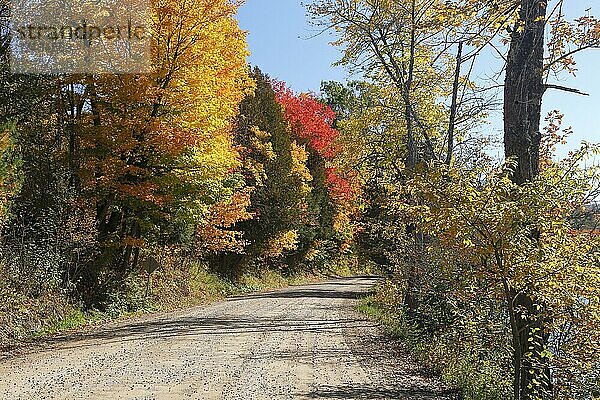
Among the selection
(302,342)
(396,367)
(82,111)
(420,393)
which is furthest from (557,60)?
(82,111)

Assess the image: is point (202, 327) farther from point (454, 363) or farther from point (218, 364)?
point (454, 363)

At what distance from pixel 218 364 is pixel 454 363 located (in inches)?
158

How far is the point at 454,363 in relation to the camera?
33.1ft

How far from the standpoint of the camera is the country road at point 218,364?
8422 millimetres

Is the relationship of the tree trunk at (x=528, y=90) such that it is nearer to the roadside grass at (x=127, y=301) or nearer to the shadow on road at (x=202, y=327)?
the shadow on road at (x=202, y=327)

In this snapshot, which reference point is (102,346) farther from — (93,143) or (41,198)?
(93,143)

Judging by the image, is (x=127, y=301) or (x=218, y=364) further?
(x=127, y=301)

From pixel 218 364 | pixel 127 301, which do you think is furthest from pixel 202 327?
pixel 218 364

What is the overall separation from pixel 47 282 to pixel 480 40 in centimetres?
1169

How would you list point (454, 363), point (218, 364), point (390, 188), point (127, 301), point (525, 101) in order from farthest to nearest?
1. point (127, 301)
2. point (390, 188)
3. point (218, 364)
4. point (454, 363)
5. point (525, 101)

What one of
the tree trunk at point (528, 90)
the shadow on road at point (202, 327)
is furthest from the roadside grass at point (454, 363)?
the tree trunk at point (528, 90)

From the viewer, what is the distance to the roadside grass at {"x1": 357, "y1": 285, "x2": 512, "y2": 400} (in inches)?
328

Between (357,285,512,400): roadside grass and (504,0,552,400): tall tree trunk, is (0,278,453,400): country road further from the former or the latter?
(504,0,552,400): tall tree trunk

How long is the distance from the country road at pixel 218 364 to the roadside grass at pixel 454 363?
304 millimetres
